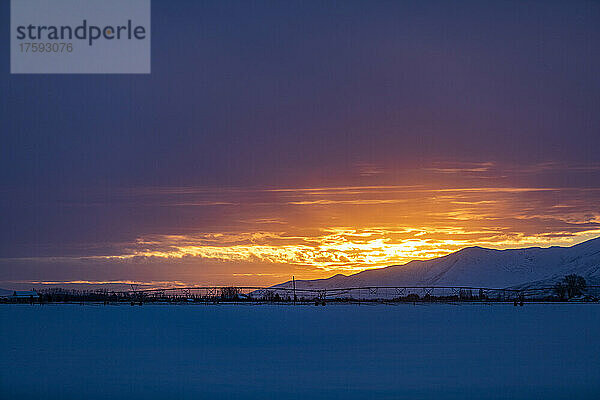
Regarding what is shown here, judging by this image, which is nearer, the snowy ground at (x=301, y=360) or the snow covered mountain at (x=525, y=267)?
the snowy ground at (x=301, y=360)

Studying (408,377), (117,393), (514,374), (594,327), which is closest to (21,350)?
(117,393)

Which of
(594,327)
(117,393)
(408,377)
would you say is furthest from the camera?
(594,327)

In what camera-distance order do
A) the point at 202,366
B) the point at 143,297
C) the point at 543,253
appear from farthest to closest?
the point at 543,253, the point at 143,297, the point at 202,366

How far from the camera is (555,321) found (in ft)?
105

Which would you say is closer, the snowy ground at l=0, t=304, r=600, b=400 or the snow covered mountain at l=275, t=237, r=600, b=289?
the snowy ground at l=0, t=304, r=600, b=400

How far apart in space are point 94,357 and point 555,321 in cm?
1949

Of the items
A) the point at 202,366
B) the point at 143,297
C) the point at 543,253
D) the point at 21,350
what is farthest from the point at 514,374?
the point at 543,253

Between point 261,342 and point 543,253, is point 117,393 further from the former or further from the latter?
point 543,253

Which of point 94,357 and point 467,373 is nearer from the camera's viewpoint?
point 467,373

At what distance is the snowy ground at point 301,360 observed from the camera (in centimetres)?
1495

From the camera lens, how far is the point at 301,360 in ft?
63.1

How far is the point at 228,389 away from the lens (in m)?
15.1

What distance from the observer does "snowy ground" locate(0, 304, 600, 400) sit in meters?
15.0

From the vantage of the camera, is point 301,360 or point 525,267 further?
point 525,267
